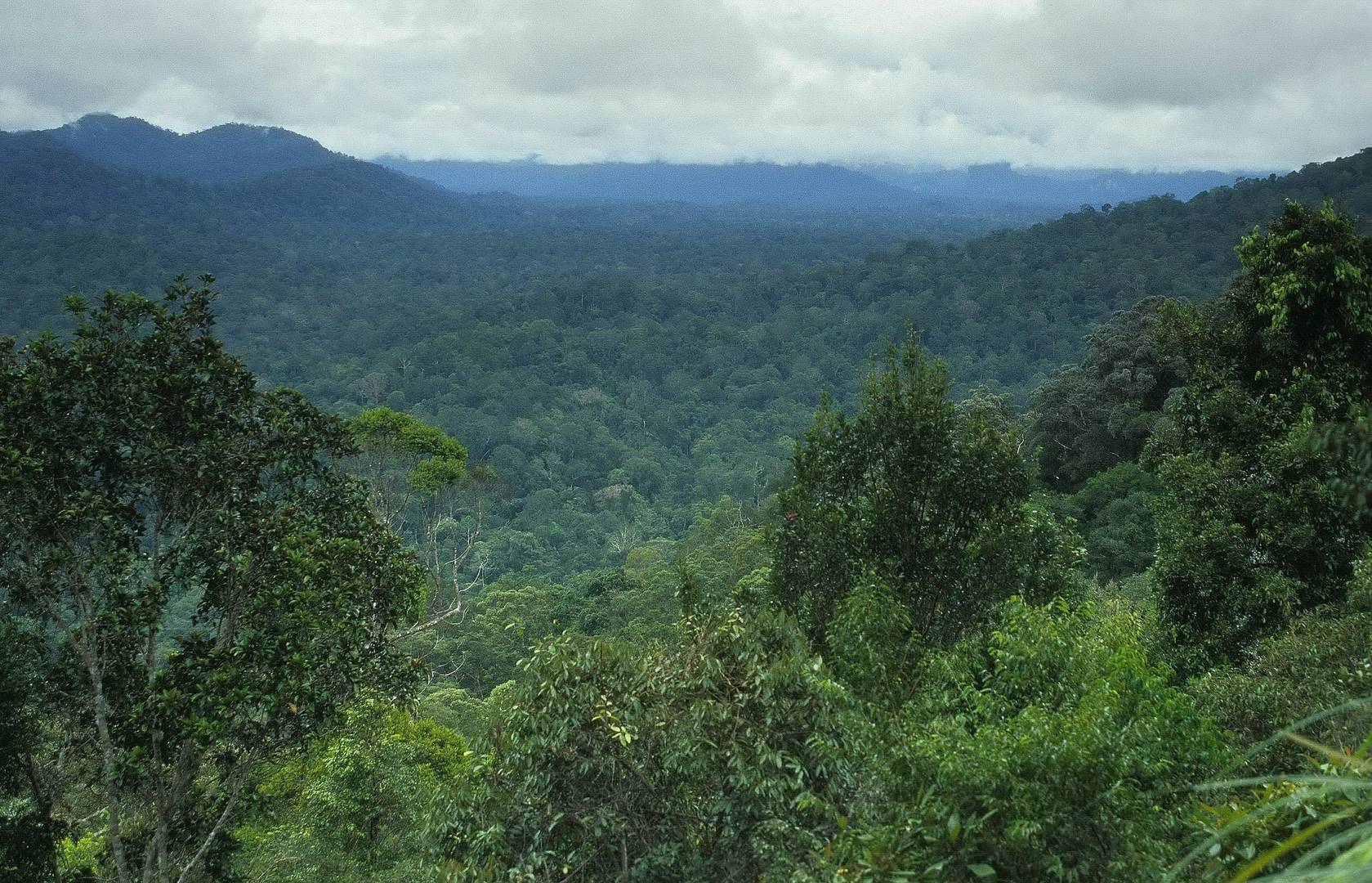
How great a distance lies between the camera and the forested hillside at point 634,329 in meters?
67.5

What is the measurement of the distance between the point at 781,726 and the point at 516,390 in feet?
250

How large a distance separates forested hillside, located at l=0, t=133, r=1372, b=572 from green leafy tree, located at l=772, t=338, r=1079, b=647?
47653mm

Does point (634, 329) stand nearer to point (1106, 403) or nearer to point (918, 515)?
point (1106, 403)

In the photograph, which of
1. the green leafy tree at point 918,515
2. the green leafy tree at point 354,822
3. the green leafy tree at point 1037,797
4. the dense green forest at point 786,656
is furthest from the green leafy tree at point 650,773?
the green leafy tree at point 354,822

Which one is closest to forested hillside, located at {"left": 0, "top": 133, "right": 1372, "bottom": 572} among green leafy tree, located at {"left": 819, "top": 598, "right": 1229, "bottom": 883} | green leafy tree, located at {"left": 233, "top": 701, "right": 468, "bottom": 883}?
green leafy tree, located at {"left": 233, "top": 701, "right": 468, "bottom": 883}

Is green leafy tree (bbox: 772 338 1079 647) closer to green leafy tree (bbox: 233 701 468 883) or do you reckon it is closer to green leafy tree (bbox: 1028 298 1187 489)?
green leafy tree (bbox: 233 701 468 883)

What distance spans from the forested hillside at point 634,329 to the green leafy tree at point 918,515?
4765 centimetres

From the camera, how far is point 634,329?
9588cm

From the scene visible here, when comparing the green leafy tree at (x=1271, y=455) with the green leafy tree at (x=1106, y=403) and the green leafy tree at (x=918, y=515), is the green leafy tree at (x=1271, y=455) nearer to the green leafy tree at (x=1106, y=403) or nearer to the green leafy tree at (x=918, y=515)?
the green leafy tree at (x=918, y=515)

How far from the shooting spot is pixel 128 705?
589cm

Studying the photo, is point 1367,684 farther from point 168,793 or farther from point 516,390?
point 516,390

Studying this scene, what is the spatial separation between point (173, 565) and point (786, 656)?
443 centimetres

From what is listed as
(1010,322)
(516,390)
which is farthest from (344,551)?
(1010,322)

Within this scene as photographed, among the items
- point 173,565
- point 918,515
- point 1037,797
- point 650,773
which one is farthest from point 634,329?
point 1037,797
